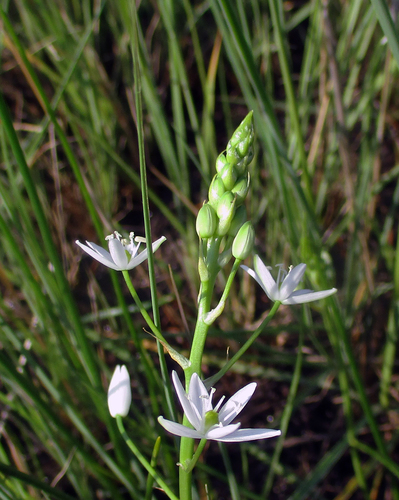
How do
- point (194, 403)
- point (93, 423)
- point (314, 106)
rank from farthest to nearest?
point (314, 106) → point (93, 423) → point (194, 403)

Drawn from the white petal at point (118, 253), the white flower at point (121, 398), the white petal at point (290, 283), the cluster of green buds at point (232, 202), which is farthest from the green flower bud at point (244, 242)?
the white flower at point (121, 398)

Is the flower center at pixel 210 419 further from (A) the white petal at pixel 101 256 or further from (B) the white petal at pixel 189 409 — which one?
(A) the white petal at pixel 101 256

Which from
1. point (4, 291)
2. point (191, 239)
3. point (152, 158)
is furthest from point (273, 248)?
point (4, 291)

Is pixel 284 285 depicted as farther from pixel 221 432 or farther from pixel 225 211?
pixel 221 432

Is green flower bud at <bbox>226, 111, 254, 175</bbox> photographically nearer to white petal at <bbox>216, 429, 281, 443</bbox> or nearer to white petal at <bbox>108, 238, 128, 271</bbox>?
white petal at <bbox>108, 238, 128, 271</bbox>

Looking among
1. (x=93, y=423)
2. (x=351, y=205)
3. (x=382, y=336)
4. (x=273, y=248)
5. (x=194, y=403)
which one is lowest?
(x=382, y=336)

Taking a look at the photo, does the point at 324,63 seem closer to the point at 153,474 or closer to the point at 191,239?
the point at 191,239

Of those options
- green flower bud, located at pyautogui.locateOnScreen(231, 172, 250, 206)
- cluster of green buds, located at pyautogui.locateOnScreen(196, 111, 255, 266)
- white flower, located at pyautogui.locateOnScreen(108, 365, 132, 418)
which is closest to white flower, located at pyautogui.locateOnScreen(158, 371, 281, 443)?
white flower, located at pyautogui.locateOnScreen(108, 365, 132, 418)
